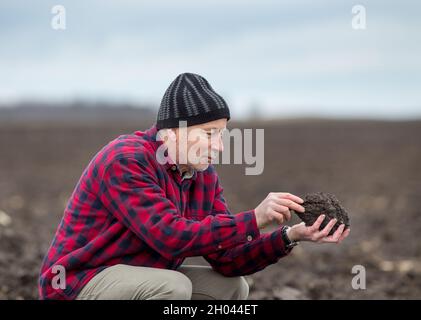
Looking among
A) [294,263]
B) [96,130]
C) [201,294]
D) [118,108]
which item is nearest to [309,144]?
[96,130]

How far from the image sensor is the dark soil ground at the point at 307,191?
6.75m

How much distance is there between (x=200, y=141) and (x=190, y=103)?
20 centimetres

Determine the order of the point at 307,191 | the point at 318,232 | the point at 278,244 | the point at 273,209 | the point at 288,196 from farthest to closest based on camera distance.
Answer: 1. the point at 307,191
2. the point at 278,244
3. the point at 318,232
4. the point at 288,196
5. the point at 273,209

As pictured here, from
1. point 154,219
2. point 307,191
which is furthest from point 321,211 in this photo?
point 307,191

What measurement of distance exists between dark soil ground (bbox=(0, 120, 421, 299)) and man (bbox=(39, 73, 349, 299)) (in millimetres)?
2047

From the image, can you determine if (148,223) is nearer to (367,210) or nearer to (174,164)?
(174,164)

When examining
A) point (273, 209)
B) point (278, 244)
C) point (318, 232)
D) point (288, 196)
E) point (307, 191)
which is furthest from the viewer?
point (307, 191)

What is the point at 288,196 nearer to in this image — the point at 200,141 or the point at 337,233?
the point at 337,233

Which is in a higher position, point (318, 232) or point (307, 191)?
point (318, 232)

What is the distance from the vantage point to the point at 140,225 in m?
3.37

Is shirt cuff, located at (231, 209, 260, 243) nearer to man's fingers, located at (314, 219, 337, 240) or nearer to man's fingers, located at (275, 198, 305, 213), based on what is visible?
man's fingers, located at (275, 198, 305, 213)

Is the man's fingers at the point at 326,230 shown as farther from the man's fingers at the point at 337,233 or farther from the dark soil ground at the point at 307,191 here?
the dark soil ground at the point at 307,191

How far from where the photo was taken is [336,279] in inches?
287
